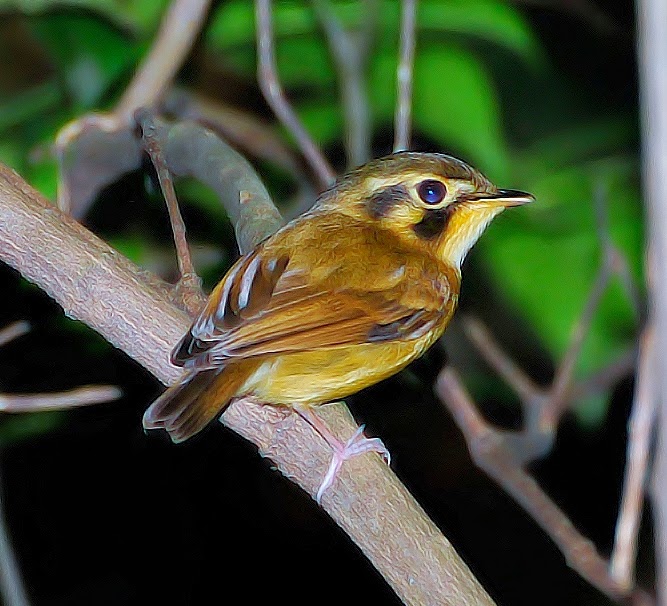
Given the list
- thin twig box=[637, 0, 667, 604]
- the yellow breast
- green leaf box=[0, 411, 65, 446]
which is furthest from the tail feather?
green leaf box=[0, 411, 65, 446]

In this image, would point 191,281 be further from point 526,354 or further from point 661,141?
point 526,354

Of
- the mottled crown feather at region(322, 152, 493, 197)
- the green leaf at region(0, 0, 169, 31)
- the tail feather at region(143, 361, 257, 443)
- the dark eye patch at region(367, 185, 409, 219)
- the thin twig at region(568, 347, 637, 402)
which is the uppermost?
the green leaf at region(0, 0, 169, 31)

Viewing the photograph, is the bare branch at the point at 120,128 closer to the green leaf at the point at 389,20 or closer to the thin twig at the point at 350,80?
the green leaf at the point at 389,20

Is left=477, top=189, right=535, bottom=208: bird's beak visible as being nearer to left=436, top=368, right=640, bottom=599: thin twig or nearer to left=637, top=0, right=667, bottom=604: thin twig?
left=436, top=368, right=640, bottom=599: thin twig

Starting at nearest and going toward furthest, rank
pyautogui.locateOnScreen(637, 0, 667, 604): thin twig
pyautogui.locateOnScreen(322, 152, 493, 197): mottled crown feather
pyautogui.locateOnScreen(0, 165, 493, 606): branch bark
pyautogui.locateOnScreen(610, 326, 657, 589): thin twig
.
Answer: pyautogui.locateOnScreen(637, 0, 667, 604): thin twig < pyautogui.locateOnScreen(0, 165, 493, 606): branch bark < pyautogui.locateOnScreen(610, 326, 657, 589): thin twig < pyautogui.locateOnScreen(322, 152, 493, 197): mottled crown feather

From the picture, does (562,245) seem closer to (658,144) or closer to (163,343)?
(163,343)

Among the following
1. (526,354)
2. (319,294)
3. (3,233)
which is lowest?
(526,354)

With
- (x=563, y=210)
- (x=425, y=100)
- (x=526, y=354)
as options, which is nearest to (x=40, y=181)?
(x=425, y=100)
